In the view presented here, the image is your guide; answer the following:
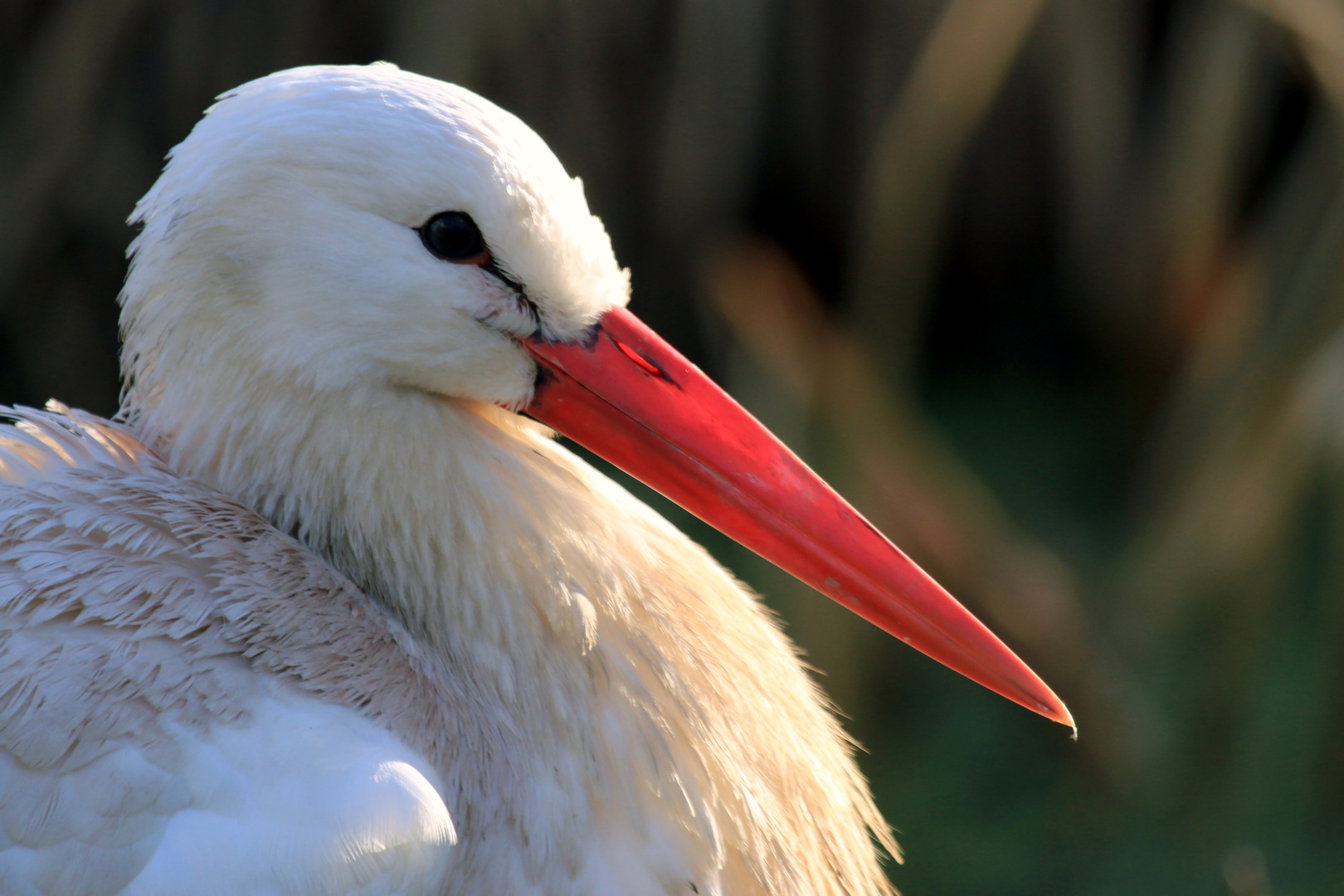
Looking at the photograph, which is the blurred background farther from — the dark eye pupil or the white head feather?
the dark eye pupil

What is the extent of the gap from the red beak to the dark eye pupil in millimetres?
81

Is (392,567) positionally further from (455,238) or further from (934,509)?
(934,509)

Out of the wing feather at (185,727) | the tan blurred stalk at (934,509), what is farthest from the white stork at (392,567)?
the tan blurred stalk at (934,509)

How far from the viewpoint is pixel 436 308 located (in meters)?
0.87

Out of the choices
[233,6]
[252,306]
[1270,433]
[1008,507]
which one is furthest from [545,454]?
[233,6]

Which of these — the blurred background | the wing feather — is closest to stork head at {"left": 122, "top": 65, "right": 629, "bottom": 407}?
the wing feather

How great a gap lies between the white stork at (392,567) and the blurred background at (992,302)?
3.56 ft

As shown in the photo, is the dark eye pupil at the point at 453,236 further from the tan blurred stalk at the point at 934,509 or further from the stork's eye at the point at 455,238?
the tan blurred stalk at the point at 934,509

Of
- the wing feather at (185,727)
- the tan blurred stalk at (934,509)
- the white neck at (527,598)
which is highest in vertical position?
the tan blurred stalk at (934,509)

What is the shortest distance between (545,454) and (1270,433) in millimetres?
1453

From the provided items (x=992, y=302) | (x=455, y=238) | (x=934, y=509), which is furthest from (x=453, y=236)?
(x=992, y=302)

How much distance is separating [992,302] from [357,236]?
208 cm

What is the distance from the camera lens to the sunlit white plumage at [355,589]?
0.75 m

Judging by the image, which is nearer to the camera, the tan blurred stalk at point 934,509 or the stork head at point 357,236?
the stork head at point 357,236
